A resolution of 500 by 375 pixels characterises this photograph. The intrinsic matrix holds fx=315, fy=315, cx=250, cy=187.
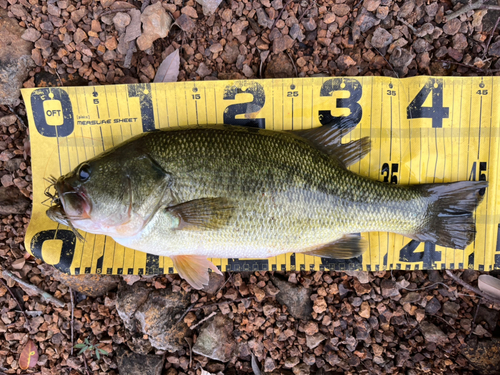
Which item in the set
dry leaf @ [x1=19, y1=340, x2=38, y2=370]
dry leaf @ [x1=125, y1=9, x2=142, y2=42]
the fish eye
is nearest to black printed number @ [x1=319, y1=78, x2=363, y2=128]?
dry leaf @ [x1=125, y1=9, x2=142, y2=42]

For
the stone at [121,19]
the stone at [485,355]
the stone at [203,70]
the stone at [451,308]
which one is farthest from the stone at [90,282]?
the stone at [485,355]

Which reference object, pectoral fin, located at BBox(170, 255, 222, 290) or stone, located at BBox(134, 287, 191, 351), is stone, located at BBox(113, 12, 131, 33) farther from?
stone, located at BBox(134, 287, 191, 351)

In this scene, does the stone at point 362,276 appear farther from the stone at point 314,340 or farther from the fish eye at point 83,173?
the fish eye at point 83,173

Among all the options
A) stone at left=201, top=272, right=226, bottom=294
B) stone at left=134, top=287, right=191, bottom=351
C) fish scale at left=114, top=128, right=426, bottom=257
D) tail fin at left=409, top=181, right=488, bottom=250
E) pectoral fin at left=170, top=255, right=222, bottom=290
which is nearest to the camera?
fish scale at left=114, top=128, right=426, bottom=257

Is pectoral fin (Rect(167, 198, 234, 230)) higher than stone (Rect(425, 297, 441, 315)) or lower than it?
higher

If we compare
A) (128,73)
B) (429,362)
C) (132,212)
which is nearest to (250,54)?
(128,73)

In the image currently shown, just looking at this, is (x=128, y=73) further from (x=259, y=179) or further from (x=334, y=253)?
(x=334, y=253)

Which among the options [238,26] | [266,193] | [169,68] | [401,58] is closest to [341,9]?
[401,58]
